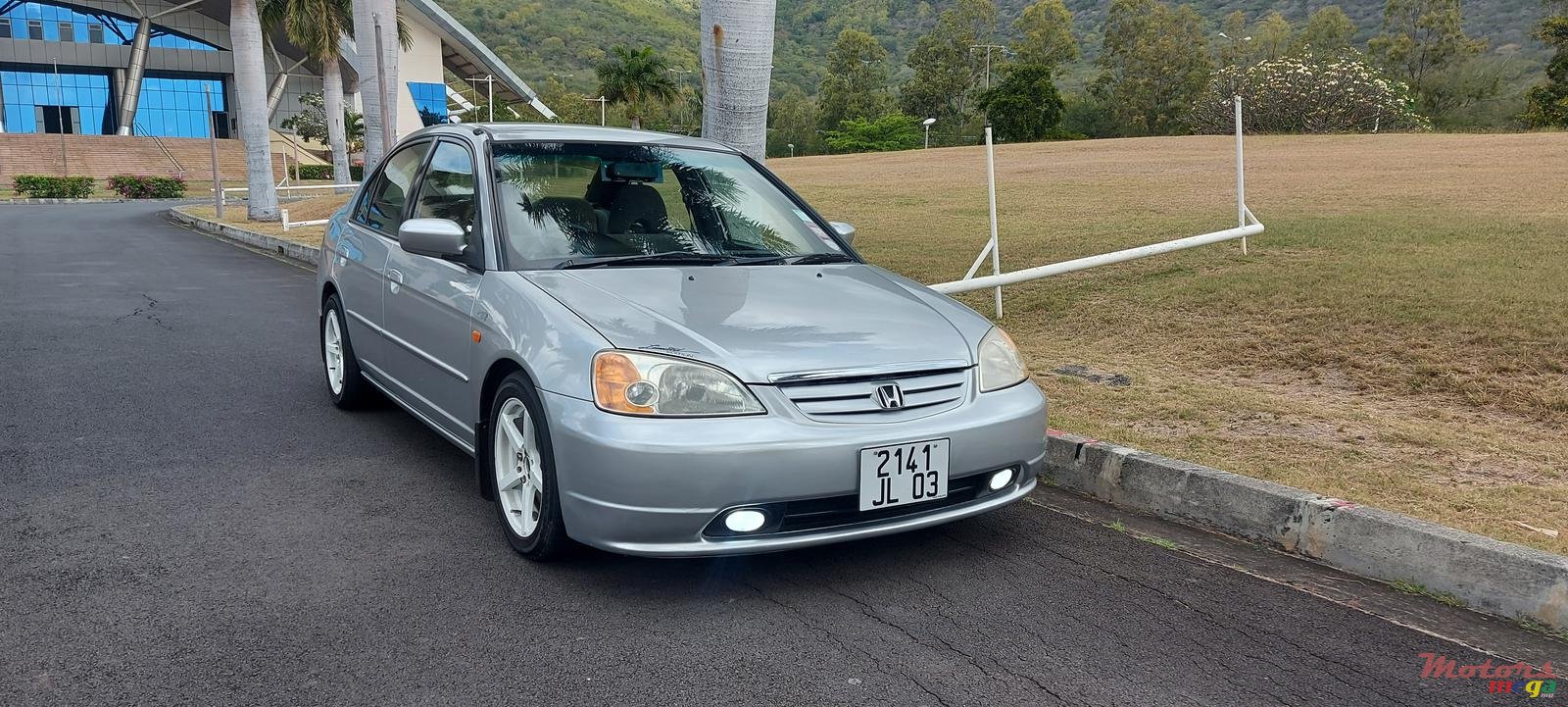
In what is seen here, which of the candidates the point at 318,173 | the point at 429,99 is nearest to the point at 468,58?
the point at 429,99

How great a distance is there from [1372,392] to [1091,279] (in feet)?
11.9

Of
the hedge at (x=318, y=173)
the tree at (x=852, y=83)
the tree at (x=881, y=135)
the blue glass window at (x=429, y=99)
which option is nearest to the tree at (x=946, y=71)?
the tree at (x=852, y=83)

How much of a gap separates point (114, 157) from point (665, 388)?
68.0 metres

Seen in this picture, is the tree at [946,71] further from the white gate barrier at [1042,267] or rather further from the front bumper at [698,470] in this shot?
the front bumper at [698,470]

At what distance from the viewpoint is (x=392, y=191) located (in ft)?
18.4

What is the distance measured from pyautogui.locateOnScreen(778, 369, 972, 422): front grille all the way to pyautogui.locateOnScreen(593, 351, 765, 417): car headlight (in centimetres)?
16

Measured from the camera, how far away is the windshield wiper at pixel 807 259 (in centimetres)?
457

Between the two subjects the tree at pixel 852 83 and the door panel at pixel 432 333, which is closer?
the door panel at pixel 432 333

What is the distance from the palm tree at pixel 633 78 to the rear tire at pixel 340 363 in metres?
65.1

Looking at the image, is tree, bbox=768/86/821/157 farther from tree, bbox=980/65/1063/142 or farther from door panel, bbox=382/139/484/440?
door panel, bbox=382/139/484/440

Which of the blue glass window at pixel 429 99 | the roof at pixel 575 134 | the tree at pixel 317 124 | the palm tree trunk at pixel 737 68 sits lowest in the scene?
the roof at pixel 575 134

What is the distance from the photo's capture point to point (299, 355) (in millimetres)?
7762

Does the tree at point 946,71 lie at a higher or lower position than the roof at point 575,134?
higher

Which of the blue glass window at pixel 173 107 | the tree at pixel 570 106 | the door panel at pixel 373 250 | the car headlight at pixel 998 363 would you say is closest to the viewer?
the car headlight at pixel 998 363
